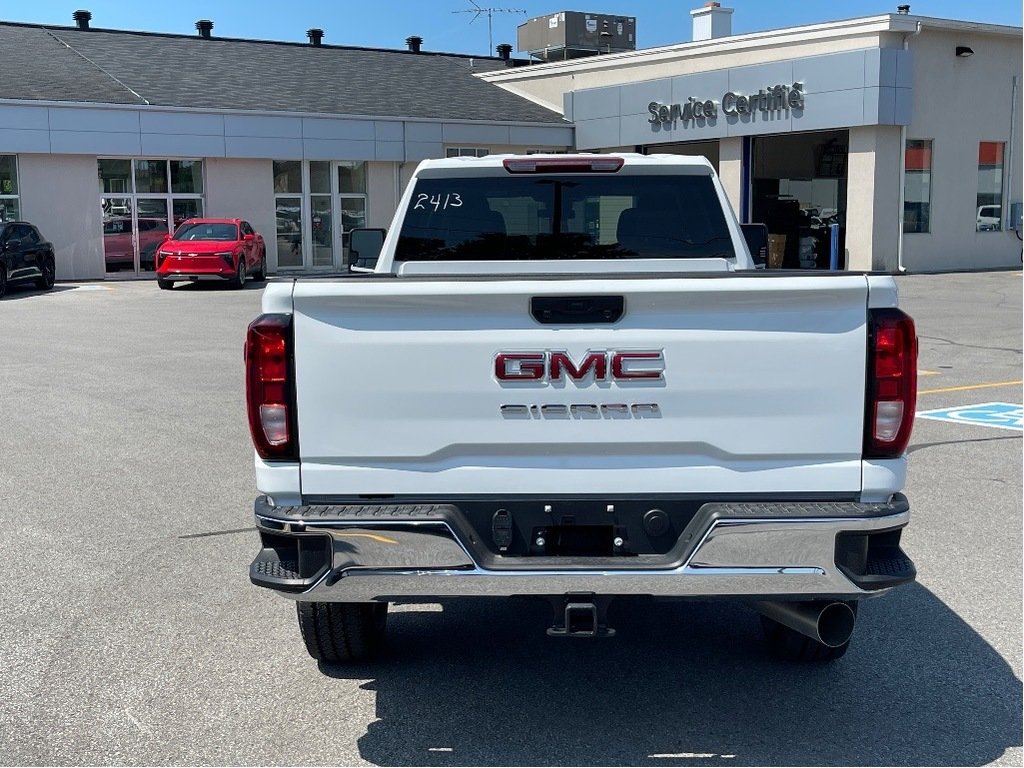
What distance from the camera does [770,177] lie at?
35.8 meters

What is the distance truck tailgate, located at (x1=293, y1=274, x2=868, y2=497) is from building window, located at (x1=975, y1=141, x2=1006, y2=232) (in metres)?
32.5

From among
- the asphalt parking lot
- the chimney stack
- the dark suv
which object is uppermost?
the chimney stack

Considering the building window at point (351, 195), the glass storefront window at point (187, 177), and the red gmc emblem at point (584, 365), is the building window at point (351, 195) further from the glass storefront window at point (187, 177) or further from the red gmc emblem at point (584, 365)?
the red gmc emblem at point (584, 365)

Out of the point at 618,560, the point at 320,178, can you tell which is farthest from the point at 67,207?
the point at 618,560

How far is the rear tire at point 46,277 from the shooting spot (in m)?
28.0

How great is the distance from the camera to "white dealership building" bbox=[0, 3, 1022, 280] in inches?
1232

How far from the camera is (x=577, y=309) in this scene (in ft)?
12.7

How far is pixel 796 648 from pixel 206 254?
82.0 ft

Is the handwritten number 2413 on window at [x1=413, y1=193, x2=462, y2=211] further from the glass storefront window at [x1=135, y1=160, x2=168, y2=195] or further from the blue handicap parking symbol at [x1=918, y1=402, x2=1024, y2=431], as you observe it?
the glass storefront window at [x1=135, y1=160, x2=168, y2=195]

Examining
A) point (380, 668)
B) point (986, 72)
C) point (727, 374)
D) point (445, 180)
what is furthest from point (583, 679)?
point (986, 72)

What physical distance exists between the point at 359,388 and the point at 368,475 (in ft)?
0.94

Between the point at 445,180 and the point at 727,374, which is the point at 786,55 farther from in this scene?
the point at 727,374

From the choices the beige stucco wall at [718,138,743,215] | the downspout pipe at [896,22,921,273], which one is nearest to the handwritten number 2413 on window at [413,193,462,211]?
the downspout pipe at [896,22,921,273]

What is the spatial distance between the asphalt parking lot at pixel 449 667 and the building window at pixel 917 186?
25.4m
